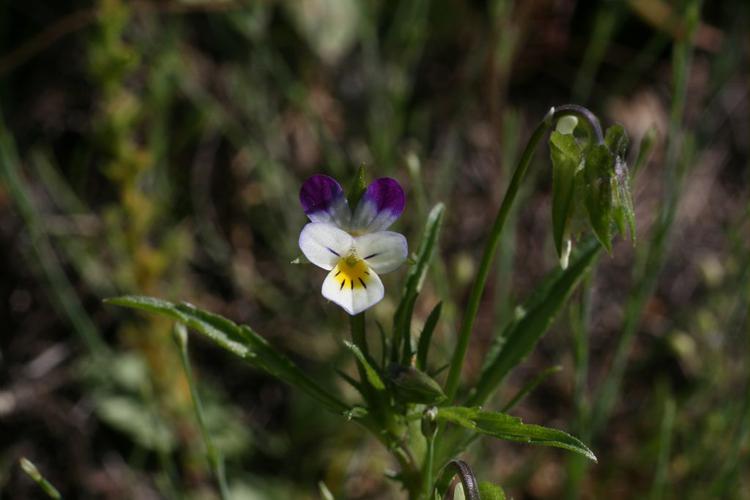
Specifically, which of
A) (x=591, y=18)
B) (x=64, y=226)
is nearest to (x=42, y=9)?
(x=64, y=226)

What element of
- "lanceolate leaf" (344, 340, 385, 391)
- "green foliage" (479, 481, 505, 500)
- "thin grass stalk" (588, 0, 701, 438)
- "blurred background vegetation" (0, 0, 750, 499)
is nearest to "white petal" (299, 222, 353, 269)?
"lanceolate leaf" (344, 340, 385, 391)

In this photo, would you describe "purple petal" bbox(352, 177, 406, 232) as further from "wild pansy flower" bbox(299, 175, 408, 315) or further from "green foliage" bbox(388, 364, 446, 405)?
"green foliage" bbox(388, 364, 446, 405)

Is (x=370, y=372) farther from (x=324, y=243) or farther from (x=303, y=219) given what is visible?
(x=303, y=219)

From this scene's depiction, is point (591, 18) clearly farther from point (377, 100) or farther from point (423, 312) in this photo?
point (423, 312)

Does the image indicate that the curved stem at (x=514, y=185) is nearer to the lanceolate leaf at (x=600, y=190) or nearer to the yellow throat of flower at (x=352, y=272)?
the lanceolate leaf at (x=600, y=190)

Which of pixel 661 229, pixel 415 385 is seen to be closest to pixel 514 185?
pixel 415 385

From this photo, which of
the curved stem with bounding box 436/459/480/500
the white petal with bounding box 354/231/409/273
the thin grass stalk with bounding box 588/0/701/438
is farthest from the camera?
the thin grass stalk with bounding box 588/0/701/438
